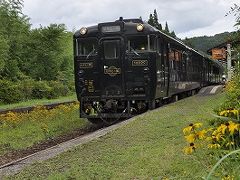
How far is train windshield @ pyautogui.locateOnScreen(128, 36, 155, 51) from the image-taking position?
51.7 feet

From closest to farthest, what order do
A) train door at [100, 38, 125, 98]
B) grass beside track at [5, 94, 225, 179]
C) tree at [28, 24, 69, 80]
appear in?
grass beside track at [5, 94, 225, 179]
train door at [100, 38, 125, 98]
tree at [28, 24, 69, 80]

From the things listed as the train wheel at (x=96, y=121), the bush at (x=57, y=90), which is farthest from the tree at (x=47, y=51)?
the train wheel at (x=96, y=121)

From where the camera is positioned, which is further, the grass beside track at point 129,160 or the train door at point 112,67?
the train door at point 112,67

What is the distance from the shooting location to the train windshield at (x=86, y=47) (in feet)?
53.1

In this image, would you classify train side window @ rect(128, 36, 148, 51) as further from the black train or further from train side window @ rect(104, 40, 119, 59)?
train side window @ rect(104, 40, 119, 59)

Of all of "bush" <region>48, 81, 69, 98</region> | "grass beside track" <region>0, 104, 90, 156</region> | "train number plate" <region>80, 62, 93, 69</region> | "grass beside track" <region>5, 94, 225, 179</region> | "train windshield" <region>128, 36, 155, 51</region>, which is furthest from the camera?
"bush" <region>48, 81, 69, 98</region>

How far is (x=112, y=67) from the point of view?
1603 centimetres

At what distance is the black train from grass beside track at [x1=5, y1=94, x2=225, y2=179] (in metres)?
5.27

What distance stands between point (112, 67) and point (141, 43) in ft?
3.91

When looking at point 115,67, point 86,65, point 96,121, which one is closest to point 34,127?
point 96,121

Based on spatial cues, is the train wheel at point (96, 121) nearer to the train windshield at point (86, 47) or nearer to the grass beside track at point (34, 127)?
the grass beside track at point (34, 127)

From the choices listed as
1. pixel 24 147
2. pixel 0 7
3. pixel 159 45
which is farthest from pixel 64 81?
pixel 24 147

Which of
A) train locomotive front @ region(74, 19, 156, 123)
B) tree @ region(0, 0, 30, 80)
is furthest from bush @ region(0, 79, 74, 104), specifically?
train locomotive front @ region(74, 19, 156, 123)

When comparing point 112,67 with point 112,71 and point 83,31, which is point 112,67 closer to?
point 112,71
